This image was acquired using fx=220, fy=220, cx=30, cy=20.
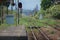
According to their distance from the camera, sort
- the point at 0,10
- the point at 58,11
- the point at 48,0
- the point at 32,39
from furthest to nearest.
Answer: the point at 48,0 → the point at 58,11 → the point at 0,10 → the point at 32,39

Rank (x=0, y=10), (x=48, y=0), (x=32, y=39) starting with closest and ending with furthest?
(x=32, y=39) → (x=0, y=10) → (x=48, y=0)

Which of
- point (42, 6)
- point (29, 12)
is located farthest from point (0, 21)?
point (29, 12)

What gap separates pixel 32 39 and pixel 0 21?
1541 centimetres

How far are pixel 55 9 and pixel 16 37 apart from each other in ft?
152

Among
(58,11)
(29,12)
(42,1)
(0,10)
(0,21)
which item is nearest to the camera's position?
(0,21)

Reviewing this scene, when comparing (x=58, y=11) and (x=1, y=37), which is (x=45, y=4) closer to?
(x=58, y=11)

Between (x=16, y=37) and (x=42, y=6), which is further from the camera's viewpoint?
(x=42, y=6)

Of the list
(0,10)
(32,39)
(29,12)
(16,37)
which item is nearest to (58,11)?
(0,10)

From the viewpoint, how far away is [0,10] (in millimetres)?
32719

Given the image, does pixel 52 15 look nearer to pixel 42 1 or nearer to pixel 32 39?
pixel 42 1

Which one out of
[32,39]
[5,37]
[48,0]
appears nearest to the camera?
[5,37]

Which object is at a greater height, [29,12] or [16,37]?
[16,37]

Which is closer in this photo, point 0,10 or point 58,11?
point 0,10

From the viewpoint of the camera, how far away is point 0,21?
1157 inches
